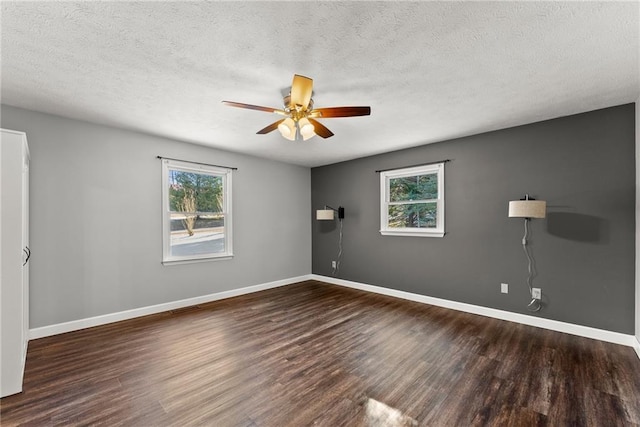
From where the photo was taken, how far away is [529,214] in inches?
120

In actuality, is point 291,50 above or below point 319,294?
above

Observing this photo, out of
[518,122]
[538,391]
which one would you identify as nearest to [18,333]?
[538,391]

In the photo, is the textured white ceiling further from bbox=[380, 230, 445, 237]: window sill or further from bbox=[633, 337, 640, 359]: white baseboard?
bbox=[633, 337, 640, 359]: white baseboard

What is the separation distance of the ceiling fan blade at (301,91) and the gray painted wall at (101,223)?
8.93ft

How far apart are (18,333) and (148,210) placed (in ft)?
6.60

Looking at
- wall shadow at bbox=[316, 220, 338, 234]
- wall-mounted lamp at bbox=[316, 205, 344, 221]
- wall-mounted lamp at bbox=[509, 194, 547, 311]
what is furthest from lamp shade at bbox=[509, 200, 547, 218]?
wall shadow at bbox=[316, 220, 338, 234]

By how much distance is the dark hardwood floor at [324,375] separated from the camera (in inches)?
72.2

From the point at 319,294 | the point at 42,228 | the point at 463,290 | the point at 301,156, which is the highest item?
the point at 301,156

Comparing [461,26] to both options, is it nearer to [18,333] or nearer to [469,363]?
[469,363]

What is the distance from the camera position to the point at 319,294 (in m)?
4.85

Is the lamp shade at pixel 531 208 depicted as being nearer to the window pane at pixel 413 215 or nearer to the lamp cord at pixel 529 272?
the lamp cord at pixel 529 272

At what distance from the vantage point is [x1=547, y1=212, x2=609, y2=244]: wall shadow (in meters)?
3.01

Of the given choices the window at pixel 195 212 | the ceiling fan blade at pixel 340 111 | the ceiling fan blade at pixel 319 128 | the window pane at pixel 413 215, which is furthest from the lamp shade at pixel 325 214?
the ceiling fan blade at pixel 340 111

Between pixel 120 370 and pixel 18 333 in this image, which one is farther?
pixel 120 370
